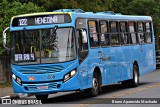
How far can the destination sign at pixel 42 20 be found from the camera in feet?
52.2

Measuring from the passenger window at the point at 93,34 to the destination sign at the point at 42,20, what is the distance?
5.34 ft

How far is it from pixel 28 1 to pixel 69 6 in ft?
8.42

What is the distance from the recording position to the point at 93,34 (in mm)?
17484

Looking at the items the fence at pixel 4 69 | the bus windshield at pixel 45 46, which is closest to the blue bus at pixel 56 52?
the bus windshield at pixel 45 46

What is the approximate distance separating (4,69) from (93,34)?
10977mm

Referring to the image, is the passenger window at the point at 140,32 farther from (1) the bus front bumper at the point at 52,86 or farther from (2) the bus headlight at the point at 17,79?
(2) the bus headlight at the point at 17,79

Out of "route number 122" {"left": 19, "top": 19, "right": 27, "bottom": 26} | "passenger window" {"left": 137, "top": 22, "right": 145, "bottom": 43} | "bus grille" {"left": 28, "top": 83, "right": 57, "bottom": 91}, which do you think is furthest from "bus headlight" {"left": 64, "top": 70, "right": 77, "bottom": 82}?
"passenger window" {"left": 137, "top": 22, "right": 145, "bottom": 43}

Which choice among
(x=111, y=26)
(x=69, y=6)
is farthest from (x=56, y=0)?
(x=111, y=26)

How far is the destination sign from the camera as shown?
15.9m

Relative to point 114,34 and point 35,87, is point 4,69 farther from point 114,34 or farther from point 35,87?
point 35,87

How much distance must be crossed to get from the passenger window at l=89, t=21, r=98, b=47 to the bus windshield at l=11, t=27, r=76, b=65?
5.43 ft

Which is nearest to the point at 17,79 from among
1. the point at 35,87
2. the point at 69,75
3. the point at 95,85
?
the point at 35,87

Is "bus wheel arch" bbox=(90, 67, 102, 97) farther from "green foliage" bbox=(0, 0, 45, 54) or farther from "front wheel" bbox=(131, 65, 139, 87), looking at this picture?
"green foliage" bbox=(0, 0, 45, 54)

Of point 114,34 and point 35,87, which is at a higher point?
point 114,34
